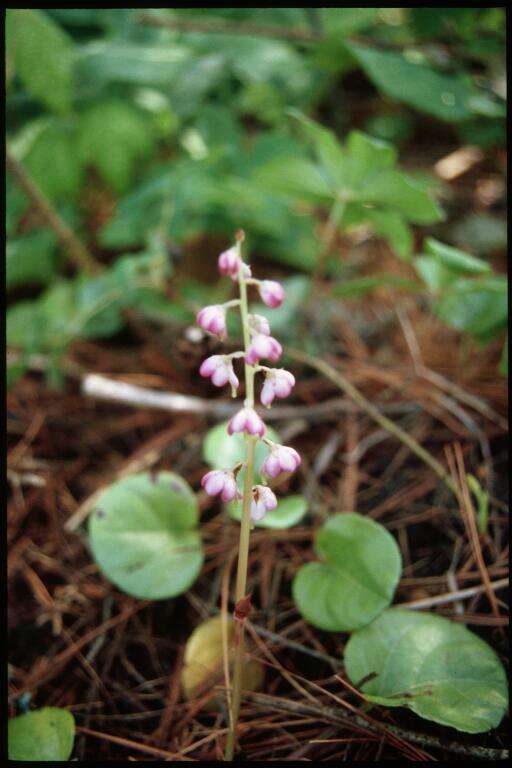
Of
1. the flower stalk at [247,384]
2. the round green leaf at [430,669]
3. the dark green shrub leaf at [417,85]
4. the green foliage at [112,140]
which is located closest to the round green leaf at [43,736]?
the flower stalk at [247,384]

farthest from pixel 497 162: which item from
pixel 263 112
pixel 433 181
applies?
pixel 263 112

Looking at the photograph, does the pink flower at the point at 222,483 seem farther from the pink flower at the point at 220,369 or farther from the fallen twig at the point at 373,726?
the fallen twig at the point at 373,726

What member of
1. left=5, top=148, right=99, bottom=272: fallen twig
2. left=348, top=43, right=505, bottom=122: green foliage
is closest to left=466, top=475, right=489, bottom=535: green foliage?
left=348, top=43, right=505, bottom=122: green foliage

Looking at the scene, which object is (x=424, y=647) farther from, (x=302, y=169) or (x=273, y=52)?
(x=273, y=52)

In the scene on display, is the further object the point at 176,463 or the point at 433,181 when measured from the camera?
the point at 433,181

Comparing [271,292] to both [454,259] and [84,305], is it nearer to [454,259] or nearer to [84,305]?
[454,259]
